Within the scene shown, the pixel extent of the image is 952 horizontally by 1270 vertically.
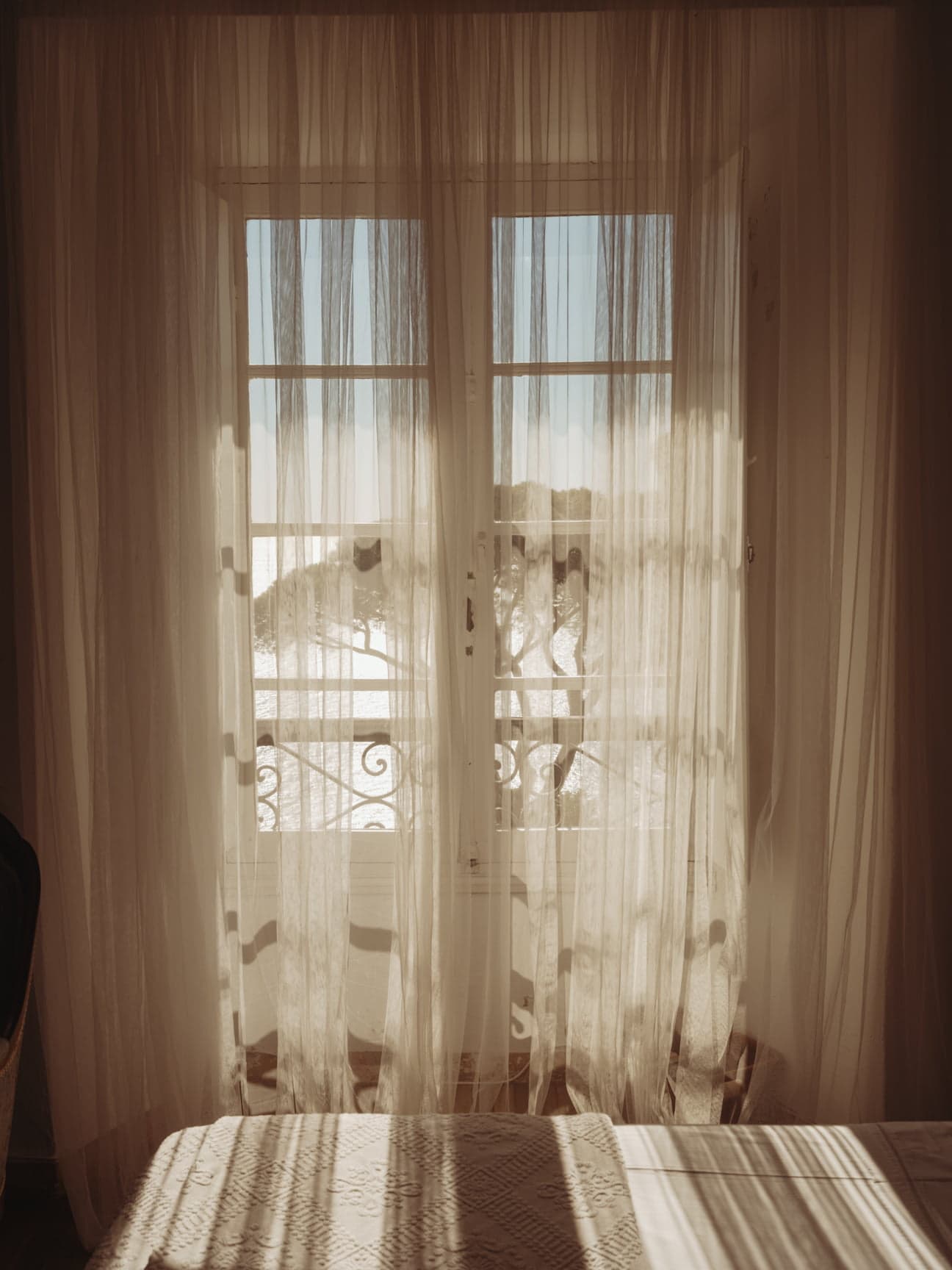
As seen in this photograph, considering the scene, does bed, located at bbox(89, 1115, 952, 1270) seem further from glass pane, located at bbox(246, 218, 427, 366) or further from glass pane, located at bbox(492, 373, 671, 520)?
glass pane, located at bbox(246, 218, 427, 366)

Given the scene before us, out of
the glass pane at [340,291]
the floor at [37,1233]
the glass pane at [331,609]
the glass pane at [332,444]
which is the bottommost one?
the floor at [37,1233]

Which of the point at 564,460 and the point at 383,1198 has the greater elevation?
the point at 564,460

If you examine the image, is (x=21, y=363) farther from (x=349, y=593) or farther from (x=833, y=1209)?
(x=833, y=1209)

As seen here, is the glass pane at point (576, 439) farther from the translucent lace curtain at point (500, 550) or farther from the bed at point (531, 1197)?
the bed at point (531, 1197)

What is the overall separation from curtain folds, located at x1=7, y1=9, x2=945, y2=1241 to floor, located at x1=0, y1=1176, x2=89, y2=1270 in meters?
0.10

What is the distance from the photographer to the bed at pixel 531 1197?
3.81 feet

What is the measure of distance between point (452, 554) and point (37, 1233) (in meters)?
1.88

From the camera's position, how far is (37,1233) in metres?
2.29

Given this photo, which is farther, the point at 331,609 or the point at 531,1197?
the point at 331,609

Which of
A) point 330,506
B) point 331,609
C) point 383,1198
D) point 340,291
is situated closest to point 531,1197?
point 383,1198

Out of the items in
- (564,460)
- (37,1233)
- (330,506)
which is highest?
(564,460)

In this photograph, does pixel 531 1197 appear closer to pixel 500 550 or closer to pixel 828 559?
pixel 500 550

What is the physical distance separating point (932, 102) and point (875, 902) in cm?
190

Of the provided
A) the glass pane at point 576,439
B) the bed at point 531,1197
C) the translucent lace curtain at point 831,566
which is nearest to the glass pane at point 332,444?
the glass pane at point 576,439
